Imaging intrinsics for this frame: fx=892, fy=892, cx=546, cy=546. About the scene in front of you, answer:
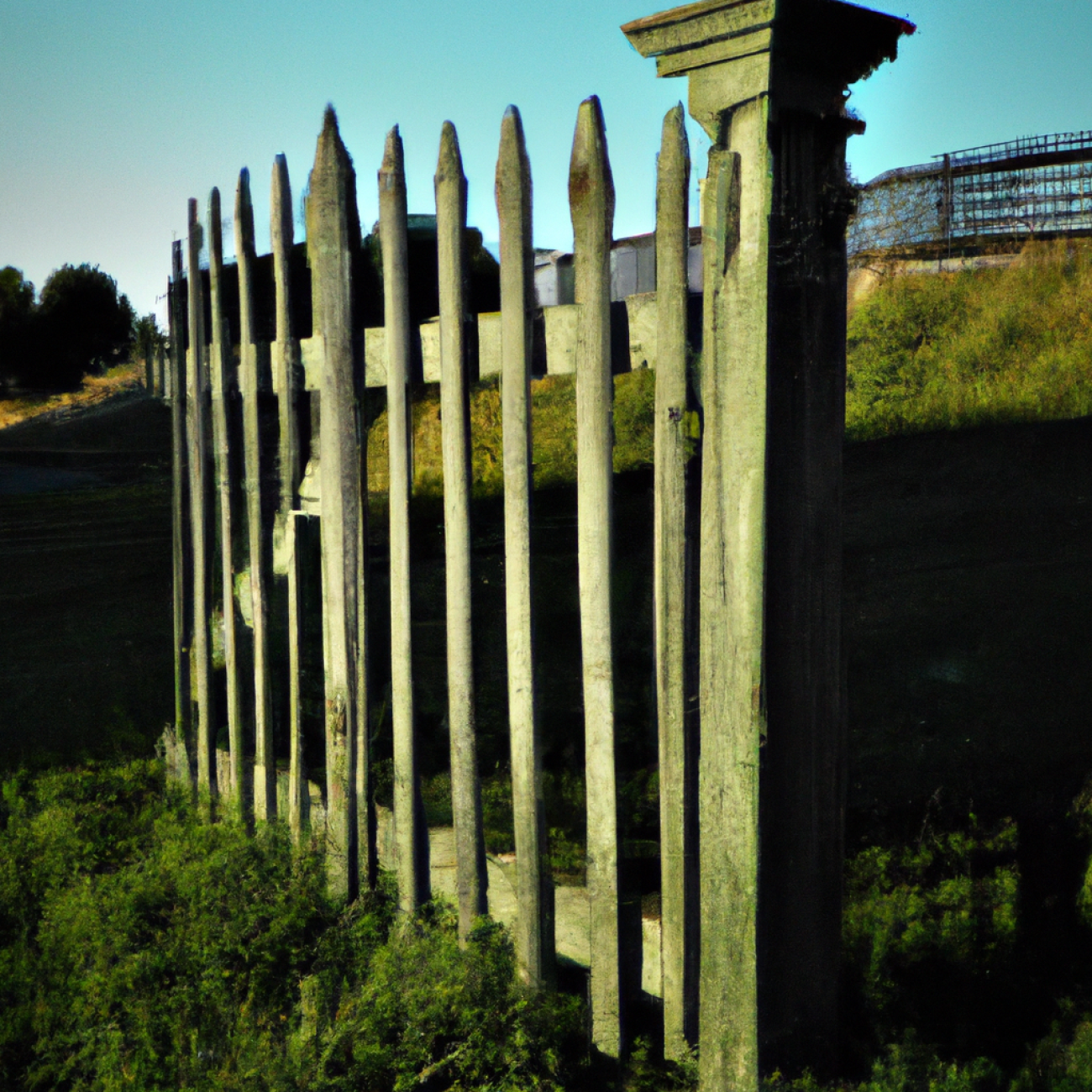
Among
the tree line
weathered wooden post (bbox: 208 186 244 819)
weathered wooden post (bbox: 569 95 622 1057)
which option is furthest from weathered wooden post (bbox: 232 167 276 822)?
the tree line

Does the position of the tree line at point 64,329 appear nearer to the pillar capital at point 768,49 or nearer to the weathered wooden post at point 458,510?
the weathered wooden post at point 458,510

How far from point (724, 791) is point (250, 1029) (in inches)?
53.2

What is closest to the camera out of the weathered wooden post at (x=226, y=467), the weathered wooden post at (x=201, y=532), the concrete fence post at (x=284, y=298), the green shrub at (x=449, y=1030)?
the green shrub at (x=449, y=1030)

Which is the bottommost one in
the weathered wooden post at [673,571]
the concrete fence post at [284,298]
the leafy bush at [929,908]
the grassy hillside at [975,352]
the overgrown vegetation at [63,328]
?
the leafy bush at [929,908]

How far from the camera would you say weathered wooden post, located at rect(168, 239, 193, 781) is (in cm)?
362

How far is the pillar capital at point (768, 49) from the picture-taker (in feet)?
5.32

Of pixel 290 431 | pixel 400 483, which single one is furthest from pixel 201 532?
pixel 400 483

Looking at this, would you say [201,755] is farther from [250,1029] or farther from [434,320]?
[434,320]

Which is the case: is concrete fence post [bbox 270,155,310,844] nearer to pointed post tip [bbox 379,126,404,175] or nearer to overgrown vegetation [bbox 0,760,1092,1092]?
overgrown vegetation [bbox 0,760,1092,1092]

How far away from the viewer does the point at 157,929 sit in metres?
2.57

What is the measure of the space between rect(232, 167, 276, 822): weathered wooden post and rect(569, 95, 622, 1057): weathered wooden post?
1449mm

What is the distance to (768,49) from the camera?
162 centimetres

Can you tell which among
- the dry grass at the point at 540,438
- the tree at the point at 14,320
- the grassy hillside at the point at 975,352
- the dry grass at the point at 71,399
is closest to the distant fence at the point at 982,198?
the grassy hillside at the point at 975,352

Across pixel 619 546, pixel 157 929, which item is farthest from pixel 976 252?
pixel 157 929
